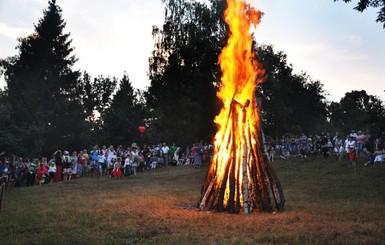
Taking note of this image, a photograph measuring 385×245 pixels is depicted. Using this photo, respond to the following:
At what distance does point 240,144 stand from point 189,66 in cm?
2508

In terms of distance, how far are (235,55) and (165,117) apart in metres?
27.2

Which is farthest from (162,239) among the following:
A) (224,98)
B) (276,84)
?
(276,84)

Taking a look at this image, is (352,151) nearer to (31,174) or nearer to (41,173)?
(41,173)

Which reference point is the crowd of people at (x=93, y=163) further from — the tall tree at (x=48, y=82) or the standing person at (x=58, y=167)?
the tall tree at (x=48, y=82)

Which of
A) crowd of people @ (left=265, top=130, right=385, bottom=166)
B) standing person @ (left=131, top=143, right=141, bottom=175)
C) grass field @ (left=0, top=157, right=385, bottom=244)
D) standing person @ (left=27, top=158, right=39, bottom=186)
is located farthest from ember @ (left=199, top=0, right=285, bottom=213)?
standing person @ (left=27, top=158, right=39, bottom=186)

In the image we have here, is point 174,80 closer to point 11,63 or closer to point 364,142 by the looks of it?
point 364,142

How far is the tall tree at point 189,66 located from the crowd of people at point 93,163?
154 inches

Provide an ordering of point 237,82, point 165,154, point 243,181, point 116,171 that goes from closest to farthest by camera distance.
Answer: point 243,181, point 237,82, point 116,171, point 165,154

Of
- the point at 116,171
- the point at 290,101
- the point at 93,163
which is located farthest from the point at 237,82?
the point at 290,101

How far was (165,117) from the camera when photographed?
131 ft

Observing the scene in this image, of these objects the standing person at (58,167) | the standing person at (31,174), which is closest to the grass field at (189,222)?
the standing person at (31,174)

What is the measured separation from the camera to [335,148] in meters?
28.6

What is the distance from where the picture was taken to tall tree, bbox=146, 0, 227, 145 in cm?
3534

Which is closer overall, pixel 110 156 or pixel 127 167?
pixel 127 167
